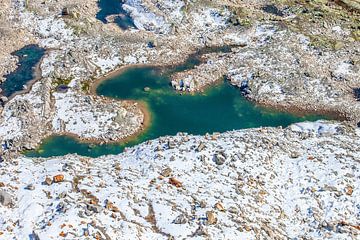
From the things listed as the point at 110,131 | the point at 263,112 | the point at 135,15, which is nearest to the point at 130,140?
the point at 110,131

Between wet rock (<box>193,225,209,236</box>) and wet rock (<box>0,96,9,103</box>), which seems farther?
wet rock (<box>0,96,9,103</box>)

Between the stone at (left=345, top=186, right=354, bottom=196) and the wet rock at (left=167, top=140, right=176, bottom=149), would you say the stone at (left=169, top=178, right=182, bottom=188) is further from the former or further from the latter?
the stone at (left=345, top=186, right=354, bottom=196)

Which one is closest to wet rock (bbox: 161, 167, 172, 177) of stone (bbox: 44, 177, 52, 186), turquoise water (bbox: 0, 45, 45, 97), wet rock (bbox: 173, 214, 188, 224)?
wet rock (bbox: 173, 214, 188, 224)

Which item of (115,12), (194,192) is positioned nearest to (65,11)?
(115,12)

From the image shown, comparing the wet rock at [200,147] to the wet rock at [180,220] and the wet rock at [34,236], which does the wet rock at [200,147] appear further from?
the wet rock at [34,236]

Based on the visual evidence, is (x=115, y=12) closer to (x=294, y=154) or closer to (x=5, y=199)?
(x=294, y=154)

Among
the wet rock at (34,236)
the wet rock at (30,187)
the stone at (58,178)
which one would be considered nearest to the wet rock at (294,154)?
the stone at (58,178)
